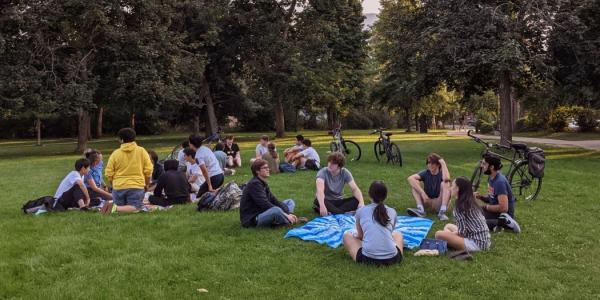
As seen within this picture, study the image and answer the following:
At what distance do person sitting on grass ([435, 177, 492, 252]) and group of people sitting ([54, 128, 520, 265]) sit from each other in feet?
0.04

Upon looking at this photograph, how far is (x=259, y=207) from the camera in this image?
7586 millimetres

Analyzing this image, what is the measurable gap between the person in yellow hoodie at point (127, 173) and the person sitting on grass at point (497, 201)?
5500mm

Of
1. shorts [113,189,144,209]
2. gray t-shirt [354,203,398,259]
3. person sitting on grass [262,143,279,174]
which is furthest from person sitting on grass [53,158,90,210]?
person sitting on grass [262,143,279,174]

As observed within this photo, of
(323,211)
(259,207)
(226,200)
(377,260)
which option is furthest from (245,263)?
(226,200)

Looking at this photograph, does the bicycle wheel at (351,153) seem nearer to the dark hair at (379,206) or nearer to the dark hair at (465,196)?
the dark hair at (465,196)

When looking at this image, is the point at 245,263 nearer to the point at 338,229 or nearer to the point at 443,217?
the point at 338,229

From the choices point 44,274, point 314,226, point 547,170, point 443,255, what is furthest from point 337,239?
point 547,170

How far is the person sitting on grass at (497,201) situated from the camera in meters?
7.16

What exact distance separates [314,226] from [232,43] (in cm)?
2702

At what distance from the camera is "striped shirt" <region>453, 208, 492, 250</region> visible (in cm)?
620

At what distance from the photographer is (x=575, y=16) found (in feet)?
56.2

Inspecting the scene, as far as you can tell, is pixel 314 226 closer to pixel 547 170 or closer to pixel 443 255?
pixel 443 255

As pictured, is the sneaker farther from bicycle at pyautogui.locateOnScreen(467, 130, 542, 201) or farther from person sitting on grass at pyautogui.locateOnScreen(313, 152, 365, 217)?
bicycle at pyautogui.locateOnScreen(467, 130, 542, 201)

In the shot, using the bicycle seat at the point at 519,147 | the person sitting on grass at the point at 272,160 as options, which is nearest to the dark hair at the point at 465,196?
the bicycle seat at the point at 519,147
